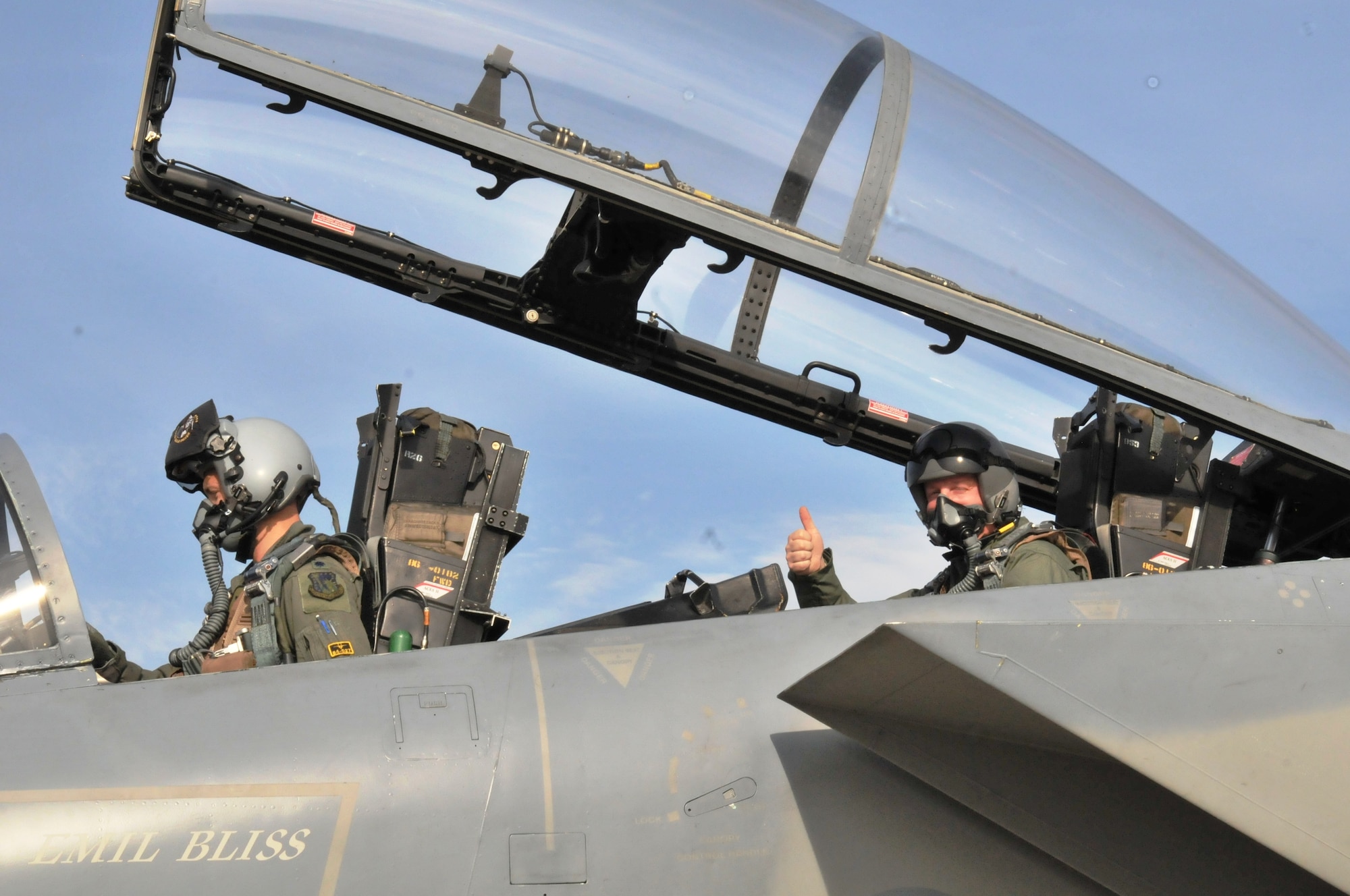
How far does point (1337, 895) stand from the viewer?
Answer: 2363 millimetres

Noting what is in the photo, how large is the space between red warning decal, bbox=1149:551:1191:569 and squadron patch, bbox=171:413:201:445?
3.16 metres

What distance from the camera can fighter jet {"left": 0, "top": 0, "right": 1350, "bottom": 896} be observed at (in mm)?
2207

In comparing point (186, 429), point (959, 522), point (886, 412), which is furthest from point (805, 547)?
point (186, 429)

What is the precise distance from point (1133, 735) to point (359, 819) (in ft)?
5.10

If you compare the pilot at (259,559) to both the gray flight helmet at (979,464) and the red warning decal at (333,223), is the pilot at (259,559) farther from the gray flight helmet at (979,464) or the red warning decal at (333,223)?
the gray flight helmet at (979,464)

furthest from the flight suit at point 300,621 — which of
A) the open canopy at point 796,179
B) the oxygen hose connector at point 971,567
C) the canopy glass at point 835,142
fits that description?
the oxygen hose connector at point 971,567

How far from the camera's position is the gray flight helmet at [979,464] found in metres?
3.50

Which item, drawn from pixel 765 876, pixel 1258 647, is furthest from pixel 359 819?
pixel 1258 647

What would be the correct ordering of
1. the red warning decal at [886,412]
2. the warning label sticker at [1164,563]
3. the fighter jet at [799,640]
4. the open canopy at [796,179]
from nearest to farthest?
the fighter jet at [799,640] → the open canopy at [796,179] → the warning label sticker at [1164,563] → the red warning decal at [886,412]

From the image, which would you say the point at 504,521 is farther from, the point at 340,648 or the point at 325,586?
the point at 340,648

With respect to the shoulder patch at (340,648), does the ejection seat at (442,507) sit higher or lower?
higher

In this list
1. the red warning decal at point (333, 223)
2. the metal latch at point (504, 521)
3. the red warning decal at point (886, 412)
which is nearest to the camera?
the red warning decal at point (333, 223)

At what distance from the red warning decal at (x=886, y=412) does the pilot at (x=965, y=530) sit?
1.08 feet

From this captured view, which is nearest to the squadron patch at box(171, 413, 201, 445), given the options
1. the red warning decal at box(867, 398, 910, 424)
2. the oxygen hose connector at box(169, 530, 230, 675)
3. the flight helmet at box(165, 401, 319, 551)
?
the flight helmet at box(165, 401, 319, 551)
